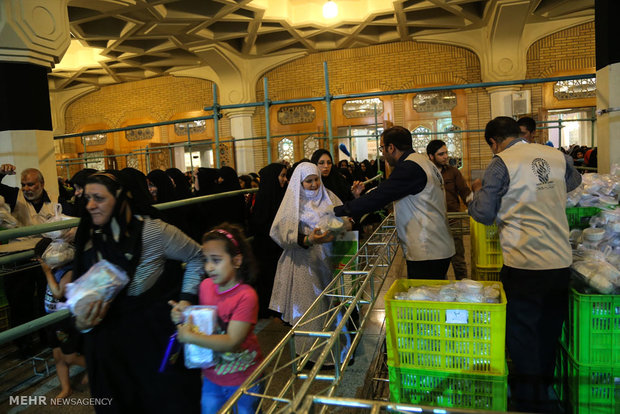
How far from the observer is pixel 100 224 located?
1.90m

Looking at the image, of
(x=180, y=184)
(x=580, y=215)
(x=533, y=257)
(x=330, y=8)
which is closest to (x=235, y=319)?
(x=533, y=257)

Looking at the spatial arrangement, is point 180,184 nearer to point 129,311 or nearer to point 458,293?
point 129,311

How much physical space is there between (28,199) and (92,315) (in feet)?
9.67

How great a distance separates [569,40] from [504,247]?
10993 mm

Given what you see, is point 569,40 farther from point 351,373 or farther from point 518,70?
point 351,373

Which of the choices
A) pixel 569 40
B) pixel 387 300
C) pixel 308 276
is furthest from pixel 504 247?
pixel 569 40

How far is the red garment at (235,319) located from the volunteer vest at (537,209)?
149 cm

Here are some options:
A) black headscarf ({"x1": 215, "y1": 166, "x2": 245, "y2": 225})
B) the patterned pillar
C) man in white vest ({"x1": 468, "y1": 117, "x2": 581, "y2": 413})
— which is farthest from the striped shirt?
the patterned pillar

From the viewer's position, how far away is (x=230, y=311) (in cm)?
187

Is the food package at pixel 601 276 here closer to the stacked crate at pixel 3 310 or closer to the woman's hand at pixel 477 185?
the woman's hand at pixel 477 185

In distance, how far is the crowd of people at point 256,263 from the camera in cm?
189

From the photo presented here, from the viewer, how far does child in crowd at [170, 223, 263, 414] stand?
1.82 metres

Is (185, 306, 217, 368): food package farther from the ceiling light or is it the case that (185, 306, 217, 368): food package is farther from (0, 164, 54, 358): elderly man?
the ceiling light

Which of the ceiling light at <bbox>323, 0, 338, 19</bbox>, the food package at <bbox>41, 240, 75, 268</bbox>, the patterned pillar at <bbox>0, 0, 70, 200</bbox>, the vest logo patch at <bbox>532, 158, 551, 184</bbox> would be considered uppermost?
the ceiling light at <bbox>323, 0, 338, 19</bbox>
